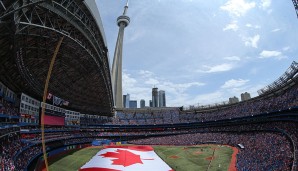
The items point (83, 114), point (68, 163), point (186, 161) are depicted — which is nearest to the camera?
point (68, 163)

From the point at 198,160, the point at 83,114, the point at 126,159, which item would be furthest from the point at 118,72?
the point at 198,160

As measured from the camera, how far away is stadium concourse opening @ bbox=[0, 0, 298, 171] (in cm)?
2859

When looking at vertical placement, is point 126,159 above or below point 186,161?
above

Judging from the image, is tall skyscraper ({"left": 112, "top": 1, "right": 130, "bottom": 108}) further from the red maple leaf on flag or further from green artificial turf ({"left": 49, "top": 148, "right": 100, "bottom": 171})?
the red maple leaf on flag

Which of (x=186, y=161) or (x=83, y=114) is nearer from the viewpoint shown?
(x=186, y=161)

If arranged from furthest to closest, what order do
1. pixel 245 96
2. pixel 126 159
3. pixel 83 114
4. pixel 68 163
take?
pixel 245 96
pixel 83 114
pixel 68 163
pixel 126 159

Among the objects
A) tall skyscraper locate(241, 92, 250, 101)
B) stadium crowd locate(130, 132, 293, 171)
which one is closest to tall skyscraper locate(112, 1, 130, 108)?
stadium crowd locate(130, 132, 293, 171)

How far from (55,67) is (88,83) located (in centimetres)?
1440

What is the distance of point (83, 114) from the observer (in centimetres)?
8481

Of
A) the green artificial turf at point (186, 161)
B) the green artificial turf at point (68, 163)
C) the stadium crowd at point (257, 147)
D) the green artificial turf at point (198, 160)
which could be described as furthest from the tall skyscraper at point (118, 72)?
the green artificial turf at point (198, 160)

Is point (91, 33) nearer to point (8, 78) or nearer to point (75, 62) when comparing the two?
point (75, 62)

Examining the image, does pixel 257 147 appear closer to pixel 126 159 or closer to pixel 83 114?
pixel 126 159

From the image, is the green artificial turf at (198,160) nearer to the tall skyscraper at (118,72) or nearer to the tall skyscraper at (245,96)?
the tall skyscraper at (118,72)

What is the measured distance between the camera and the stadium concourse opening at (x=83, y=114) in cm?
2859
